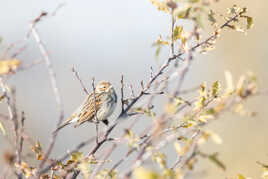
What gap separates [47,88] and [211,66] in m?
13.1

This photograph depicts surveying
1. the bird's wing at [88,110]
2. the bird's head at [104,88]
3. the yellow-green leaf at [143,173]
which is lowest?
the bird's wing at [88,110]

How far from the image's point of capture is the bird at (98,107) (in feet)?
19.3

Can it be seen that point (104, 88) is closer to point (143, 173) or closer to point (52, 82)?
point (52, 82)

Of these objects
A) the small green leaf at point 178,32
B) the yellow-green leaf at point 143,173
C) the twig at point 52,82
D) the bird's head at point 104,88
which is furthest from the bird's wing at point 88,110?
the yellow-green leaf at point 143,173

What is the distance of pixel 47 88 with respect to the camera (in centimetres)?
3450

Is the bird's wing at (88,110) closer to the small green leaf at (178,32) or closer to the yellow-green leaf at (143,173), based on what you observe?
the small green leaf at (178,32)

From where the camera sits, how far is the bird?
5.88 meters

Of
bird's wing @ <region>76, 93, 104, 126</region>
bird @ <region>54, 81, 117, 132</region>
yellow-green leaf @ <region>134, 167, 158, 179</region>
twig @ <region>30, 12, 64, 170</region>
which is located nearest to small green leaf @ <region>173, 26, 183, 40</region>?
twig @ <region>30, 12, 64, 170</region>

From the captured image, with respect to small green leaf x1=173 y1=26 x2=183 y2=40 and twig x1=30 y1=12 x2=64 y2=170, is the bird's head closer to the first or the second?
small green leaf x1=173 y1=26 x2=183 y2=40

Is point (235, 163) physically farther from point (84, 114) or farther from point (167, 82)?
point (167, 82)

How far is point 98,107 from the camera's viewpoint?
593 centimetres

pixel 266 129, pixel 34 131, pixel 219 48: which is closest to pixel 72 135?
pixel 34 131

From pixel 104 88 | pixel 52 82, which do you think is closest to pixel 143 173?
pixel 52 82

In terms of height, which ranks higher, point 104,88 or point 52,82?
point 52,82
